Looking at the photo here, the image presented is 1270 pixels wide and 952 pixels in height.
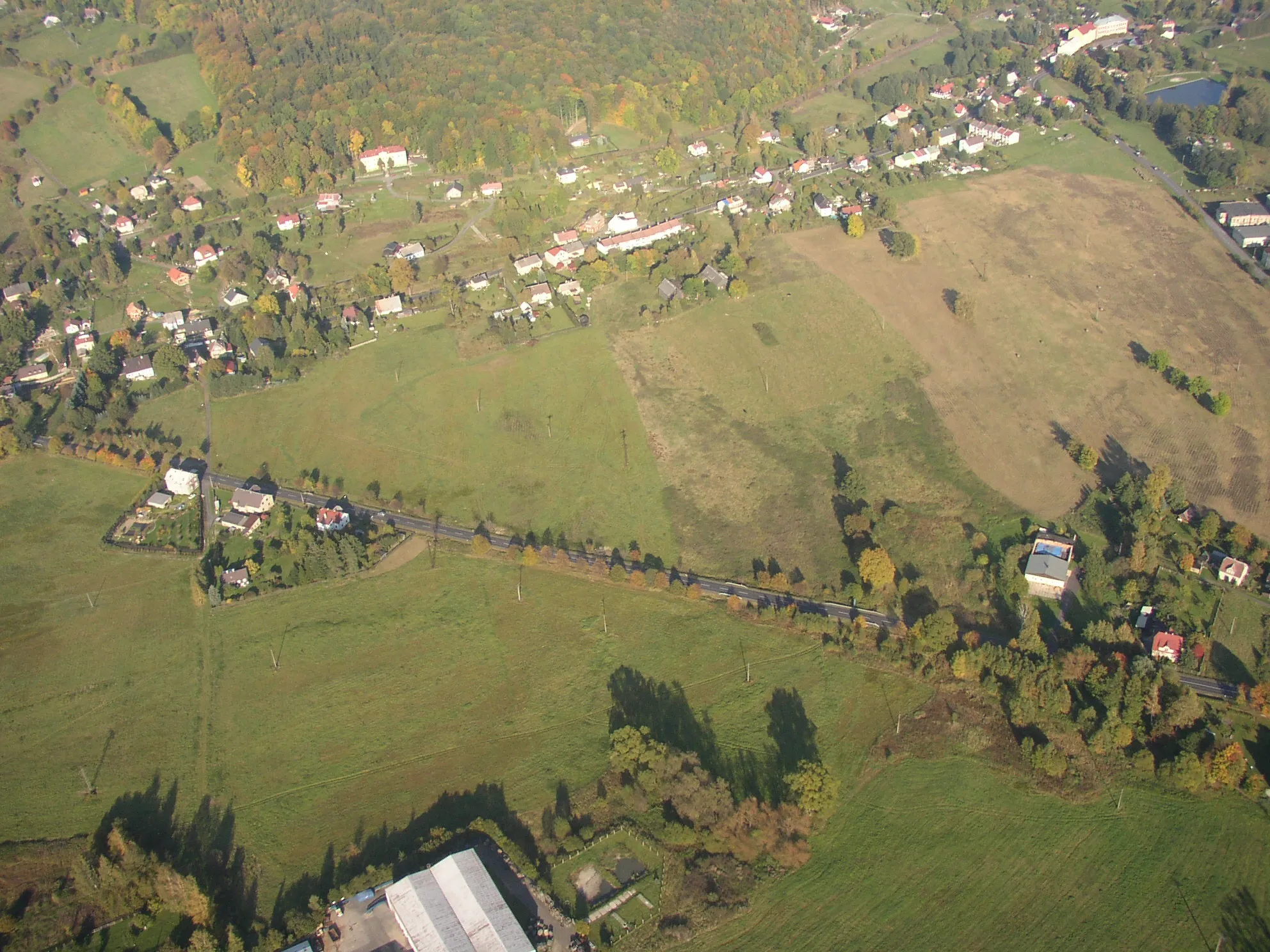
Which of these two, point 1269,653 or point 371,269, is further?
point 371,269

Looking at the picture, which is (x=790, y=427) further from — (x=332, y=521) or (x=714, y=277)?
(x=332, y=521)

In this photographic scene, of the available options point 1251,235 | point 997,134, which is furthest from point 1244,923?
point 997,134

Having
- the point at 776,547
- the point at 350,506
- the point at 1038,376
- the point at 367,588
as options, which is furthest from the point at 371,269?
the point at 1038,376

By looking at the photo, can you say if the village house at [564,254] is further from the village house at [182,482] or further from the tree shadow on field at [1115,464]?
the tree shadow on field at [1115,464]

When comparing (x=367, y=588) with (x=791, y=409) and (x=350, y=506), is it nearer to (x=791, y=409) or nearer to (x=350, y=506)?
(x=350, y=506)

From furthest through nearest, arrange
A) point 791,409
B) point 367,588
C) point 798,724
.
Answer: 1. point 791,409
2. point 367,588
3. point 798,724
